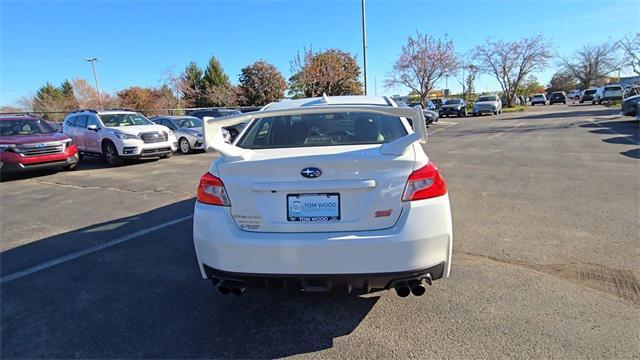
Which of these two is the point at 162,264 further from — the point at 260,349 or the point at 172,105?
the point at 172,105

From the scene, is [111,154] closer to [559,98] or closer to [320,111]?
[320,111]

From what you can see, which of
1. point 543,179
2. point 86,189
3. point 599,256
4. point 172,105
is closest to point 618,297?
point 599,256

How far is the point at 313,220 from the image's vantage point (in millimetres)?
2504

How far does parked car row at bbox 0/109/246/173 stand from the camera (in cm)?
1019

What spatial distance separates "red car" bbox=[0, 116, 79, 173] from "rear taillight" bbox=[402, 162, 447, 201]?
37.1ft

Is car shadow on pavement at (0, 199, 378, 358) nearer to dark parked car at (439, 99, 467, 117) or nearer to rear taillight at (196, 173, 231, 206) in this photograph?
rear taillight at (196, 173, 231, 206)

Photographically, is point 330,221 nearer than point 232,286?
Yes

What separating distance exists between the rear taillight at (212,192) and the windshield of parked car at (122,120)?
11931 millimetres

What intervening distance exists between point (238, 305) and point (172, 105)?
1892 inches

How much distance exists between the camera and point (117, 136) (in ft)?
39.2

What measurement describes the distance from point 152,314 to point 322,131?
2.06 m

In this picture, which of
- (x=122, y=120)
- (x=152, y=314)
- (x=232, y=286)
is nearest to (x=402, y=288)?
(x=232, y=286)

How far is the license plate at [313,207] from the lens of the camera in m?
2.50

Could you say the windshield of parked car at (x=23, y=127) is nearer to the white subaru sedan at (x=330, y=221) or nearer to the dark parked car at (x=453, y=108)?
the white subaru sedan at (x=330, y=221)
